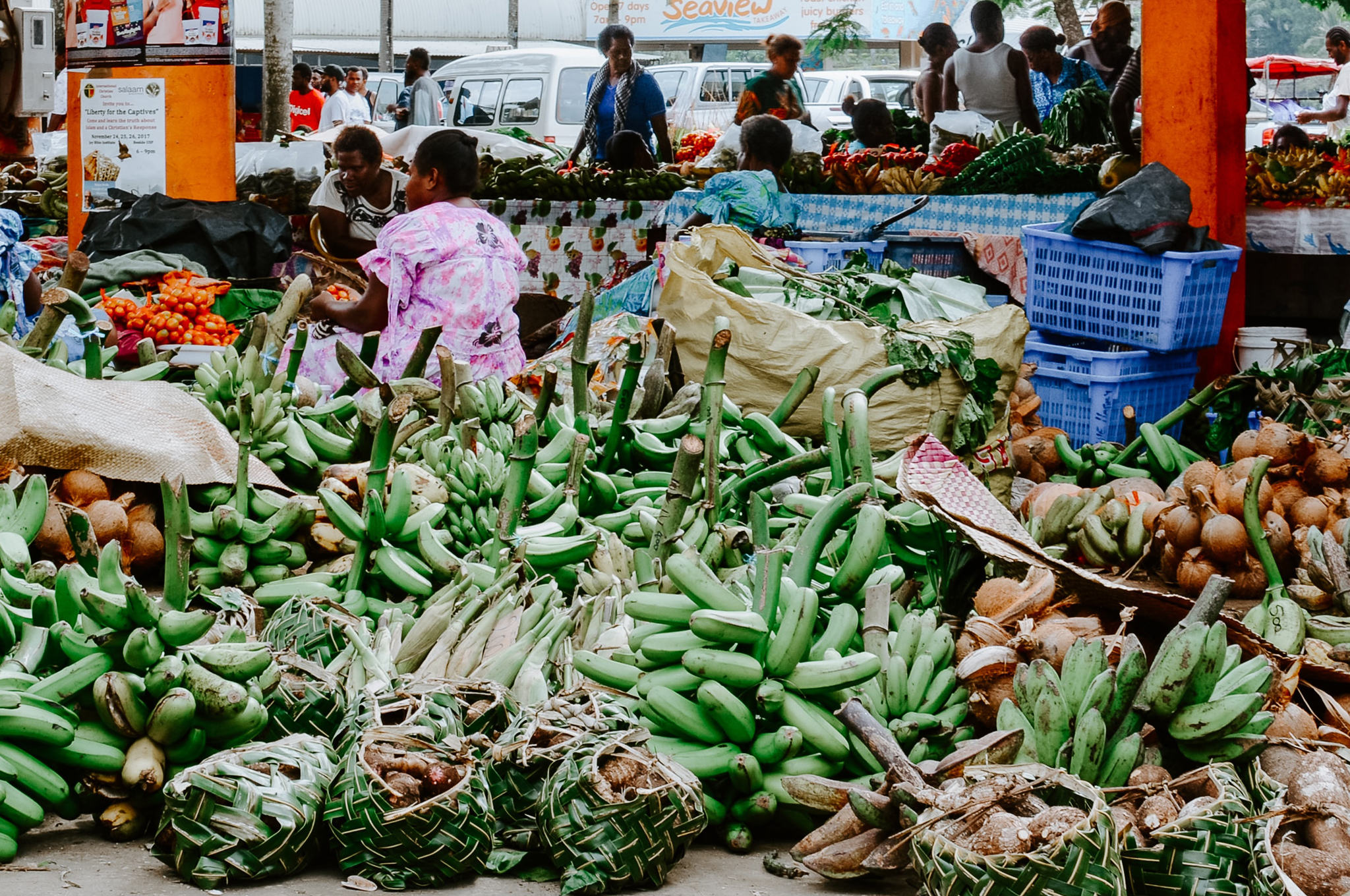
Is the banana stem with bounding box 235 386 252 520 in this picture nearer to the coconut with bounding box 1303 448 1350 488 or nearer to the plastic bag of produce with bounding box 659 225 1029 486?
the plastic bag of produce with bounding box 659 225 1029 486

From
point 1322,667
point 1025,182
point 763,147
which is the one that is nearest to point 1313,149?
point 1025,182

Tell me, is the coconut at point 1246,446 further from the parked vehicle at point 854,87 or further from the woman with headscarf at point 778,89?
the parked vehicle at point 854,87

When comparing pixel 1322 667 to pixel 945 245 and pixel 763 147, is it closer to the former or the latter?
pixel 945 245

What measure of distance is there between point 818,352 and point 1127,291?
5.21ft

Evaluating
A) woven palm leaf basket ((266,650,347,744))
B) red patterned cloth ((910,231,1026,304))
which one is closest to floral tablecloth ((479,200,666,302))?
red patterned cloth ((910,231,1026,304))

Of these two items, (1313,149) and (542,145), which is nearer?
(1313,149)

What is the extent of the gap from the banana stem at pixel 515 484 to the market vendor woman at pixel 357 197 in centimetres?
404

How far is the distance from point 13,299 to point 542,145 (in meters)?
8.69

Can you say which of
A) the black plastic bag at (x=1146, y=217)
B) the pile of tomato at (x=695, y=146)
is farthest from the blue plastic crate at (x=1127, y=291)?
the pile of tomato at (x=695, y=146)

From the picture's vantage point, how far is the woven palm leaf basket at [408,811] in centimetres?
247

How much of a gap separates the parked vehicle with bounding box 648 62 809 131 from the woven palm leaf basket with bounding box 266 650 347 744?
14020 mm

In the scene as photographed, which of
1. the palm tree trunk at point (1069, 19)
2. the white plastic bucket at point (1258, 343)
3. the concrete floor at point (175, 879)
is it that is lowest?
the concrete floor at point (175, 879)

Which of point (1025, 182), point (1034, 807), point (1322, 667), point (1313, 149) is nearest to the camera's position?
point (1034, 807)

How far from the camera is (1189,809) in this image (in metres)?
2.49
